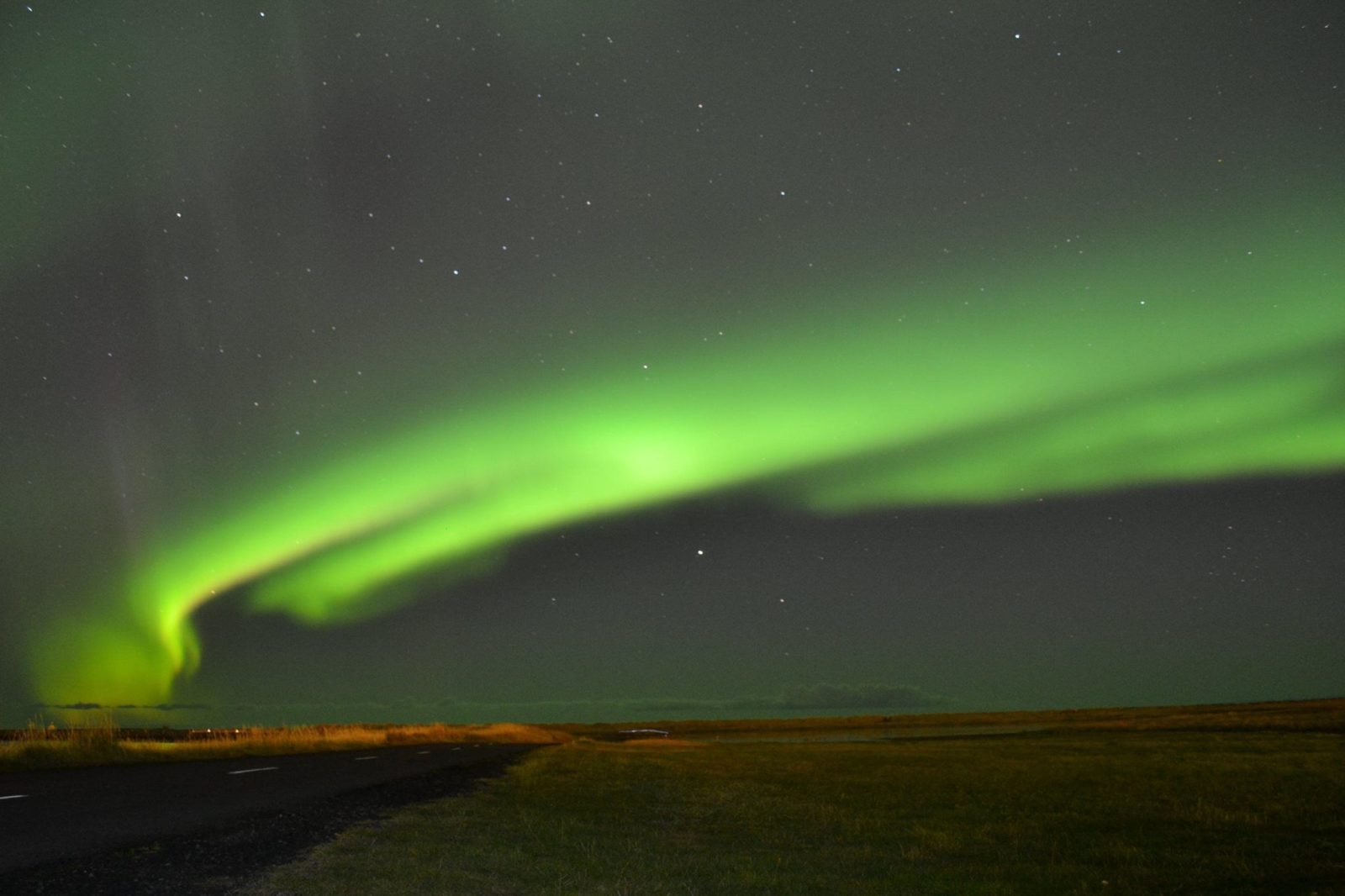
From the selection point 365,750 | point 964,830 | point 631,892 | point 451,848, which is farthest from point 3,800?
point 365,750

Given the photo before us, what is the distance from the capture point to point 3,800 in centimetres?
1527

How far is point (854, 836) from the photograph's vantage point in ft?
55.2

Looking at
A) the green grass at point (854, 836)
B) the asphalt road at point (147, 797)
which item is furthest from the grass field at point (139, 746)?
the green grass at point (854, 836)

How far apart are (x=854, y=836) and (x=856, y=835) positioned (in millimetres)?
126

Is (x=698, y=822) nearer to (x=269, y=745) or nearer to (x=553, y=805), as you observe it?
(x=553, y=805)

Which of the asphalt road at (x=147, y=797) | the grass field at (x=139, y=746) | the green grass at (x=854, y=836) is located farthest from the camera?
the grass field at (x=139, y=746)

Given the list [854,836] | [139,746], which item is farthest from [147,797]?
[139,746]

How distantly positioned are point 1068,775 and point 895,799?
35.2ft

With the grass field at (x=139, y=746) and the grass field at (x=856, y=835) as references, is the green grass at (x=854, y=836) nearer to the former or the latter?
the grass field at (x=856, y=835)

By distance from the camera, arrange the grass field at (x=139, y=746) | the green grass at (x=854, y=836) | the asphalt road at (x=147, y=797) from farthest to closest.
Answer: the grass field at (x=139, y=746), the green grass at (x=854, y=836), the asphalt road at (x=147, y=797)

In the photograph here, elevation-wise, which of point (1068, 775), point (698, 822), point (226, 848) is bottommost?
point (1068, 775)

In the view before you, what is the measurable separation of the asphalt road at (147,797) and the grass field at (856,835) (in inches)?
95.3

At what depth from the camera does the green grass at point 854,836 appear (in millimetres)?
11852

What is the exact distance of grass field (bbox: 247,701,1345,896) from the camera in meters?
A: 11.9
